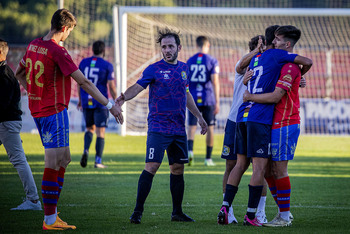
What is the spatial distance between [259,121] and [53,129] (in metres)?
2.14

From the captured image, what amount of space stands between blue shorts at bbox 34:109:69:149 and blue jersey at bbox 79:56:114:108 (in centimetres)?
596

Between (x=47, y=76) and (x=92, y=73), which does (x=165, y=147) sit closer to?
(x=47, y=76)

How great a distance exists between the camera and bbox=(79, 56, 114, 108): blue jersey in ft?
39.4

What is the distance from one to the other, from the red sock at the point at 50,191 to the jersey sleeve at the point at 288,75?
99.6 inches

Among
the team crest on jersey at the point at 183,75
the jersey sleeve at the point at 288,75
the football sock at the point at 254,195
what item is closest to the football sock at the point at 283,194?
the football sock at the point at 254,195

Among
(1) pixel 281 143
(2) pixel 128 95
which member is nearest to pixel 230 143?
(1) pixel 281 143

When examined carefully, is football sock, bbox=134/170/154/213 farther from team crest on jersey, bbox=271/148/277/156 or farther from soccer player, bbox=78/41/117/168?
soccer player, bbox=78/41/117/168

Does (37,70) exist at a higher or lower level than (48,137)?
higher

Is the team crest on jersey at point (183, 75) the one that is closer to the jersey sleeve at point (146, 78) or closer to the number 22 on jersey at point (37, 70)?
the jersey sleeve at point (146, 78)

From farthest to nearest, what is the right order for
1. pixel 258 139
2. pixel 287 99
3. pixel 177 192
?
pixel 177 192, pixel 287 99, pixel 258 139

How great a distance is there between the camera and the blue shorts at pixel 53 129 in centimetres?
595

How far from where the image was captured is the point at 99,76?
12.1 m

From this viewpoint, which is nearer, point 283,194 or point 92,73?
point 283,194

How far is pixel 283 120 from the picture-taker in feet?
20.4
